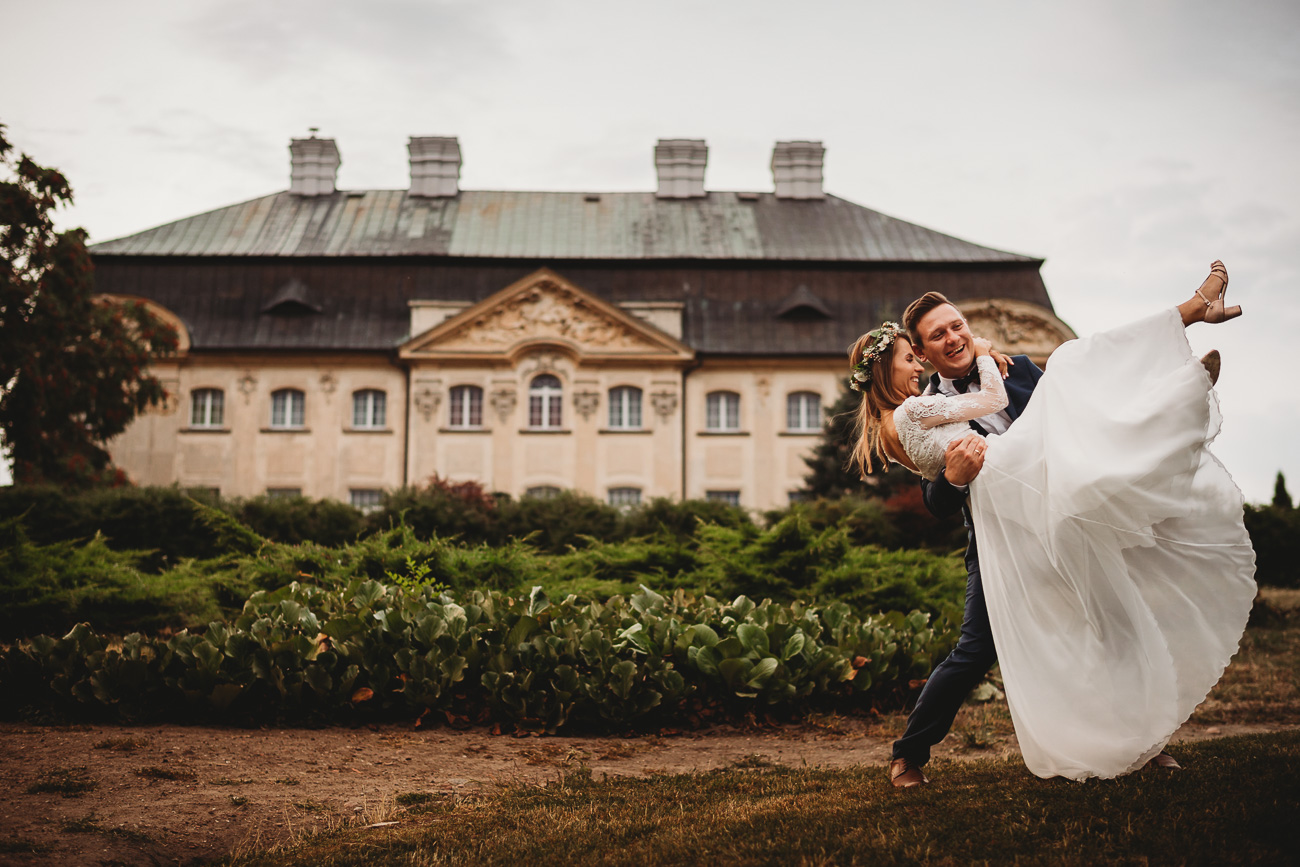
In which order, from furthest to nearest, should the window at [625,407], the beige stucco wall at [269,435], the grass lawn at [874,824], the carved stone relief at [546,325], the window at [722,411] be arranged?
the window at [722,411]
the window at [625,407]
the beige stucco wall at [269,435]
the carved stone relief at [546,325]
the grass lawn at [874,824]

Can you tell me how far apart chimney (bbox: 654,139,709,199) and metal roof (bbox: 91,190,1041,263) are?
51cm

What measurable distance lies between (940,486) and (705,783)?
1.82 meters

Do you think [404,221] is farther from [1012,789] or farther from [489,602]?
[1012,789]

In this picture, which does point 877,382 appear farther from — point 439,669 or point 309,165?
point 309,165

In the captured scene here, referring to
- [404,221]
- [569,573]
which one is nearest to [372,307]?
[404,221]

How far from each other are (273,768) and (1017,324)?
1059 inches

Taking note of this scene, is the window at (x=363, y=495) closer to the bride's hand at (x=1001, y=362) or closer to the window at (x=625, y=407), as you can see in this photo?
the window at (x=625, y=407)

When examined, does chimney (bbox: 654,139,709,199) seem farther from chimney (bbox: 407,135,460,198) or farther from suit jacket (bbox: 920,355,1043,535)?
suit jacket (bbox: 920,355,1043,535)

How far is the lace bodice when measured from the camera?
4406mm

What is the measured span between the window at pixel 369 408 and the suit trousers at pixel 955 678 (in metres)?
26.6

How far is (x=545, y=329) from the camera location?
29.0m

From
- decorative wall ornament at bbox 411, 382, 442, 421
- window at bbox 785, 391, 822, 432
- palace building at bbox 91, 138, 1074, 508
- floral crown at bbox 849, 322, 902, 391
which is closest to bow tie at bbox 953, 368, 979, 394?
floral crown at bbox 849, 322, 902, 391

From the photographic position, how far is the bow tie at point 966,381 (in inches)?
184

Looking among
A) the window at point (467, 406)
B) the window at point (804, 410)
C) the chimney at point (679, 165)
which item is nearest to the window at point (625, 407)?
the window at point (467, 406)
